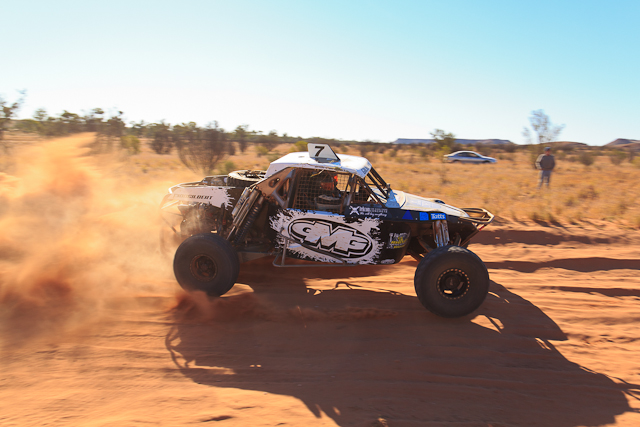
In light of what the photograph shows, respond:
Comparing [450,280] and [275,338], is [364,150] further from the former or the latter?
[275,338]

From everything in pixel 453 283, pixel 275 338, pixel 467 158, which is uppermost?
pixel 467 158

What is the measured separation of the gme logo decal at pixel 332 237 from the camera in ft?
17.1

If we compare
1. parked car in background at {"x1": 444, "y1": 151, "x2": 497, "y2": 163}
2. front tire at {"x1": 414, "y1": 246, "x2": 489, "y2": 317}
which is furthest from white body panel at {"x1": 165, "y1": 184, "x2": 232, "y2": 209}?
parked car in background at {"x1": 444, "y1": 151, "x2": 497, "y2": 163}

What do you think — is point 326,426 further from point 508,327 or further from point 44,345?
point 44,345

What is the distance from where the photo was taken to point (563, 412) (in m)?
3.46

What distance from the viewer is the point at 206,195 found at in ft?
20.0

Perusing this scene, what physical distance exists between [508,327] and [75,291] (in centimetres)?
570

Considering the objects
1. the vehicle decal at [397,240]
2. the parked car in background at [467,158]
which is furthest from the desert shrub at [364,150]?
the vehicle decal at [397,240]

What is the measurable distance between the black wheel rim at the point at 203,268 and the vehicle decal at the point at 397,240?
2.37 meters

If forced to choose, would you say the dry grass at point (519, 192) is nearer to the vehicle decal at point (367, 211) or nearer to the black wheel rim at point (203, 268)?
the black wheel rim at point (203, 268)

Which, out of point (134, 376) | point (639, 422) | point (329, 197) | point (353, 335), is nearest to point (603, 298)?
point (639, 422)

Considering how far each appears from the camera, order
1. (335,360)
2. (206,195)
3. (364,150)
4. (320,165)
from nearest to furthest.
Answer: (335,360) → (320,165) → (206,195) → (364,150)

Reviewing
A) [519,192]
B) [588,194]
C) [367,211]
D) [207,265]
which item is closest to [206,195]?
[207,265]

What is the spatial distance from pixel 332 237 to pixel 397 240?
875 mm
